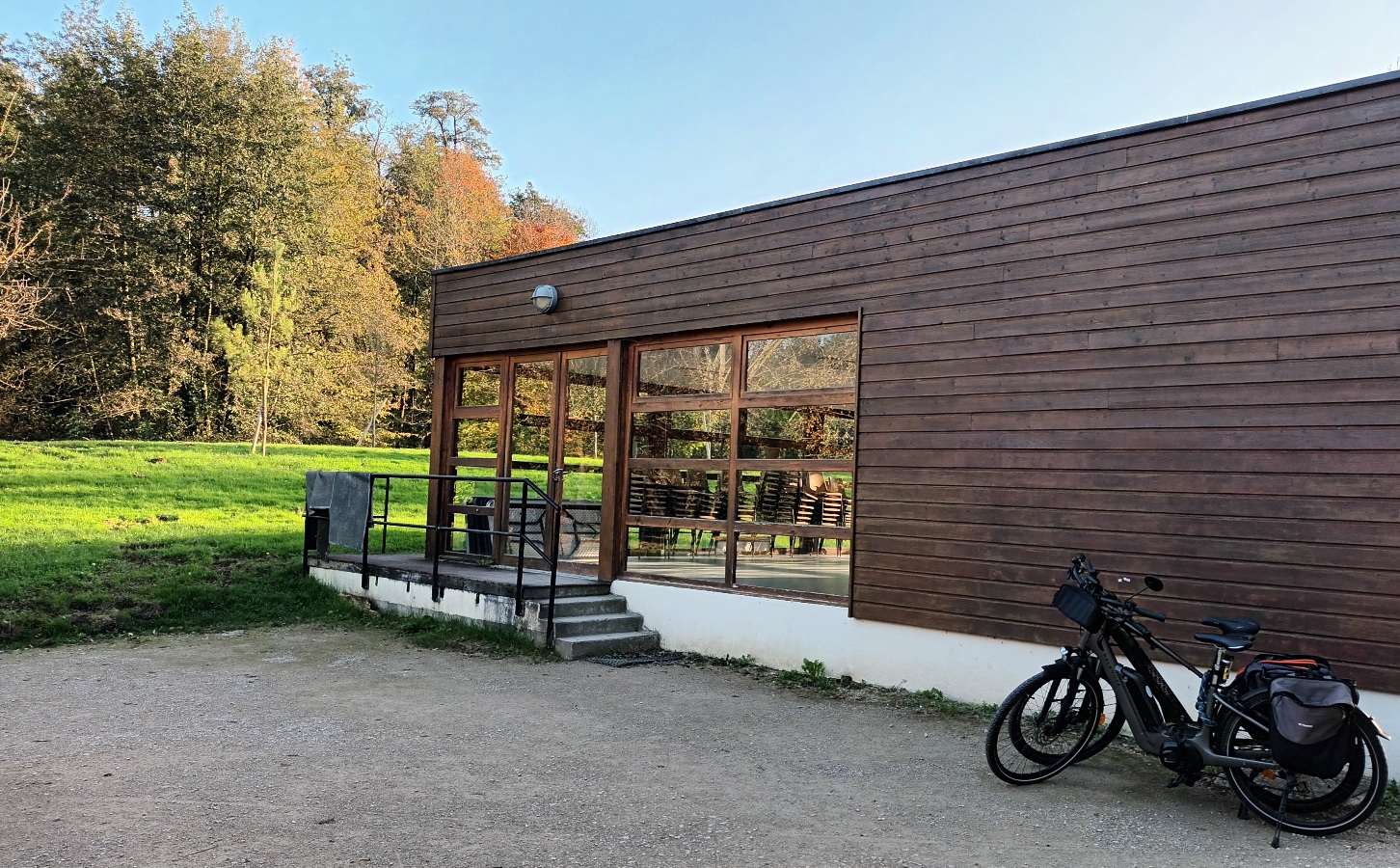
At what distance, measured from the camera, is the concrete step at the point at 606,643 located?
A: 6680 millimetres

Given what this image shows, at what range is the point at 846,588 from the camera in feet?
20.6

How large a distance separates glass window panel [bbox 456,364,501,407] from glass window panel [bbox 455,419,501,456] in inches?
6.6

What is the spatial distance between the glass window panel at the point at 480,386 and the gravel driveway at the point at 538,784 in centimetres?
331

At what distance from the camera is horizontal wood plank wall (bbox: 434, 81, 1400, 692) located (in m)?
4.42

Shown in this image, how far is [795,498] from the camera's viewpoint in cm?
662

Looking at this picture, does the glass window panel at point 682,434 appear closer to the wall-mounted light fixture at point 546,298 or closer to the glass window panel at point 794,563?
the glass window panel at point 794,563

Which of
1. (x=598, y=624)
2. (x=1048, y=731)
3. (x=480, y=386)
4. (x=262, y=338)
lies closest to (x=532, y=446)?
(x=480, y=386)

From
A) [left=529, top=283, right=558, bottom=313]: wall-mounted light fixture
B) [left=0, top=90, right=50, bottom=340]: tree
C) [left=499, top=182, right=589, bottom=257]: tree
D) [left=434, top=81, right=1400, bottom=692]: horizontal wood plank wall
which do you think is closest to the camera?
[left=434, top=81, right=1400, bottom=692]: horizontal wood plank wall

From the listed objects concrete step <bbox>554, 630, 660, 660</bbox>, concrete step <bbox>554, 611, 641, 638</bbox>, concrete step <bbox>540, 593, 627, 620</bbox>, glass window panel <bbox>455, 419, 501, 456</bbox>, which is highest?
glass window panel <bbox>455, 419, 501, 456</bbox>

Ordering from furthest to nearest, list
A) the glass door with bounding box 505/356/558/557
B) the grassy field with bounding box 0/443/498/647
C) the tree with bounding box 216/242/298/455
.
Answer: the tree with bounding box 216/242/298/455, the glass door with bounding box 505/356/558/557, the grassy field with bounding box 0/443/498/647

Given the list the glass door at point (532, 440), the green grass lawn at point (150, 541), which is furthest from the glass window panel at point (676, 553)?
the green grass lawn at point (150, 541)

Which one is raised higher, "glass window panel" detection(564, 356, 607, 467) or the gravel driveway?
"glass window panel" detection(564, 356, 607, 467)

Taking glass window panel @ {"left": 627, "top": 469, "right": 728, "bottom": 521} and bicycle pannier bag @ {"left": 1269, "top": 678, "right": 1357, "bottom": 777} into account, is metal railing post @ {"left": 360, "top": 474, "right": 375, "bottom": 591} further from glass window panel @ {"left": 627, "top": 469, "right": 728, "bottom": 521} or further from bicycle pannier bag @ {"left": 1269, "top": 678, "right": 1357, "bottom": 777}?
bicycle pannier bag @ {"left": 1269, "top": 678, "right": 1357, "bottom": 777}

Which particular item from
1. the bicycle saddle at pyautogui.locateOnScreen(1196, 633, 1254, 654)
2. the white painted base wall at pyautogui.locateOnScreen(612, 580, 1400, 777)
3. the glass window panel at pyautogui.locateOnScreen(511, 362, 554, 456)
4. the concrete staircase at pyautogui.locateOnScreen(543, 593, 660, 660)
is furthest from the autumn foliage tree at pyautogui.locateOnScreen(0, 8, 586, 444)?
the bicycle saddle at pyautogui.locateOnScreen(1196, 633, 1254, 654)
